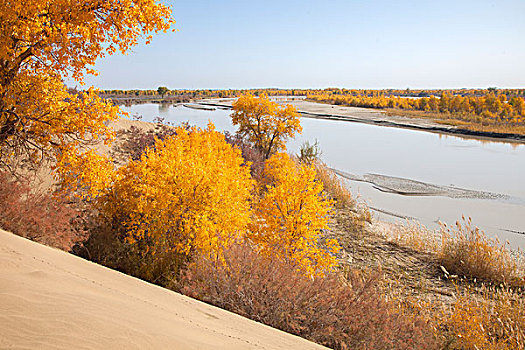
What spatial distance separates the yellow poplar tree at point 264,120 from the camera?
19609mm

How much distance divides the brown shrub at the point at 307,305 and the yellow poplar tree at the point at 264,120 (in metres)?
14.5

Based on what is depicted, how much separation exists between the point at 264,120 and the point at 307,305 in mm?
15884

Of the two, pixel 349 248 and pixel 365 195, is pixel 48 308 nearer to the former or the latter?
pixel 349 248

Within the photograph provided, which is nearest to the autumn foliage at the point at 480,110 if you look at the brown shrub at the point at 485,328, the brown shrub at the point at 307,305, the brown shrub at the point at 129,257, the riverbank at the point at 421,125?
the riverbank at the point at 421,125

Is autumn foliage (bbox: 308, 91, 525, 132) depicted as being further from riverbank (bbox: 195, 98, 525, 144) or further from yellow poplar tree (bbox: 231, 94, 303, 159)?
yellow poplar tree (bbox: 231, 94, 303, 159)

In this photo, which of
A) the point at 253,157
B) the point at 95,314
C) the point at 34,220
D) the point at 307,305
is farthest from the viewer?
the point at 253,157

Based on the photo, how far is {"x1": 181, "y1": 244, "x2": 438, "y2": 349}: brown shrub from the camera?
459 centimetres

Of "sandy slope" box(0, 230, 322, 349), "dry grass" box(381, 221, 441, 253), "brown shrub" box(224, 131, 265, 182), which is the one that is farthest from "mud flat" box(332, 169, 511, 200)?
"sandy slope" box(0, 230, 322, 349)

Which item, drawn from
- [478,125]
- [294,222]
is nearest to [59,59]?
[294,222]

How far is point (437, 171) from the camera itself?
22875 millimetres

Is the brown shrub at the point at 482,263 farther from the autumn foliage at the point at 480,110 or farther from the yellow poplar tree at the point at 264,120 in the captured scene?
the autumn foliage at the point at 480,110

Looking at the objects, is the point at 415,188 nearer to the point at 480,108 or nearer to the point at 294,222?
the point at 294,222

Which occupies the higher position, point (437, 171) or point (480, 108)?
point (480, 108)

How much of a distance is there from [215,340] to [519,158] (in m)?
30.2
